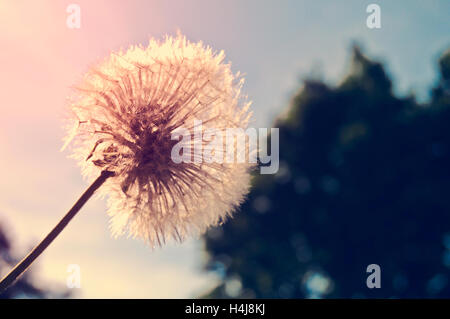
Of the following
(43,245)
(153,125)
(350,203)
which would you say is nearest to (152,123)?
(153,125)

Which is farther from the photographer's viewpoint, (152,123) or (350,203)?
(350,203)

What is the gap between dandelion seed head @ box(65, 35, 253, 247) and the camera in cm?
180

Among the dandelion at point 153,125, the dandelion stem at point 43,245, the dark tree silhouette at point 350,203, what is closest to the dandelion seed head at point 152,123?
the dandelion at point 153,125

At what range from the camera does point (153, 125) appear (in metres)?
1.79

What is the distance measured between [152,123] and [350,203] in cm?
1045

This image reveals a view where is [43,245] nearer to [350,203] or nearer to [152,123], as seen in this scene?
[152,123]

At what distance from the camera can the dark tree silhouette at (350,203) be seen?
10.9 metres

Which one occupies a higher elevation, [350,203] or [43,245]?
[350,203]

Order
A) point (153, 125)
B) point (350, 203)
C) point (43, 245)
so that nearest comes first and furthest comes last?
point (43, 245) → point (153, 125) → point (350, 203)

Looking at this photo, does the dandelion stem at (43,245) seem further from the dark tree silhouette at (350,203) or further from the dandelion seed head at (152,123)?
the dark tree silhouette at (350,203)

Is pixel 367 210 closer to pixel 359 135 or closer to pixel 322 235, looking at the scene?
pixel 322 235

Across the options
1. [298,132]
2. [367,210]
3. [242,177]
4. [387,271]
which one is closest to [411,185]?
[367,210]

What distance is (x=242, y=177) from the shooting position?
208cm

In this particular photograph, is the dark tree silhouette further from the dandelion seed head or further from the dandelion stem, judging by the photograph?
the dandelion stem
